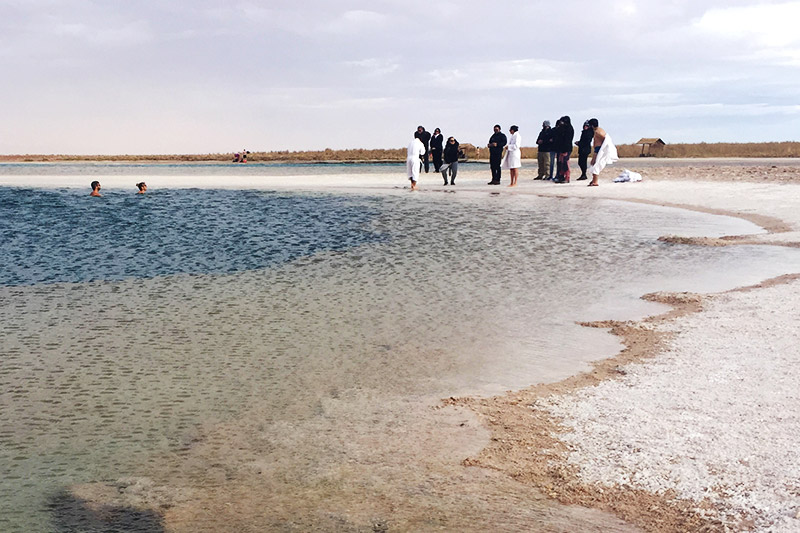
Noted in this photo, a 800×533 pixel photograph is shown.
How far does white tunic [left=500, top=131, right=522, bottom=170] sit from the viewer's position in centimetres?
2673

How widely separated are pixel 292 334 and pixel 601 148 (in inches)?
813

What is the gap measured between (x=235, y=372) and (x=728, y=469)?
364 cm

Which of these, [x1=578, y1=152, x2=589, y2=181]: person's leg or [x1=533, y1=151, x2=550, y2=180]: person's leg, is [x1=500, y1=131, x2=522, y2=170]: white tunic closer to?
[x1=578, y1=152, x2=589, y2=181]: person's leg

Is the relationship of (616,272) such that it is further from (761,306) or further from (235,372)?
(235,372)

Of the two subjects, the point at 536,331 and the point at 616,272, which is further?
the point at 616,272

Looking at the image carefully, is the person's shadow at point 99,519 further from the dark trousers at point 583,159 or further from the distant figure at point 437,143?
the distant figure at point 437,143

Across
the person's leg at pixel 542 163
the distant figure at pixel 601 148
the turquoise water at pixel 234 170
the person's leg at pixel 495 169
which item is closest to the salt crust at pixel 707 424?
the distant figure at pixel 601 148

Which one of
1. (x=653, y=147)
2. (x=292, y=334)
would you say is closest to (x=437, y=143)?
(x=292, y=334)

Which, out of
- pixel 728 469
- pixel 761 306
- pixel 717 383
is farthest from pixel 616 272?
pixel 728 469

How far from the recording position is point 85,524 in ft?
11.9

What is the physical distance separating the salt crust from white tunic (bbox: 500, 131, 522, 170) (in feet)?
67.5

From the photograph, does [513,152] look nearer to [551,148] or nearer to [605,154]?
[551,148]

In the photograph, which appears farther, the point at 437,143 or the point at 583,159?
the point at 437,143

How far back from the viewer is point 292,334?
7426 mm
